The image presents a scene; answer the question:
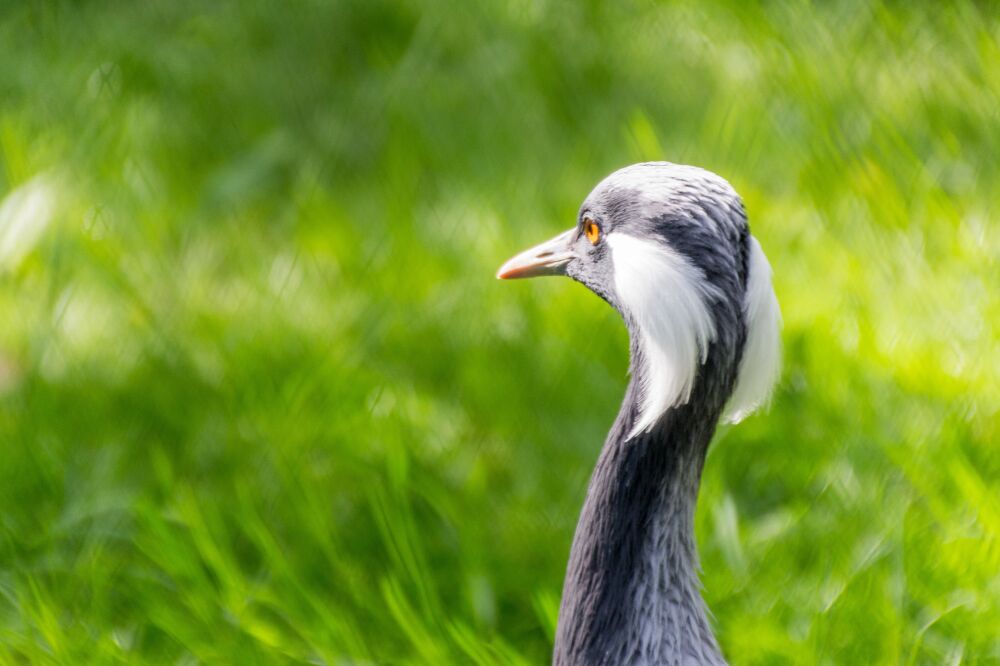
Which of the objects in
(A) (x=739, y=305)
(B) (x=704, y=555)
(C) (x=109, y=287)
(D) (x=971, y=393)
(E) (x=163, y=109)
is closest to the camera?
(A) (x=739, y=305)

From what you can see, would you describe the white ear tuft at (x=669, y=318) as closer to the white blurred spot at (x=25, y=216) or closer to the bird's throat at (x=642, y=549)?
the bird's throat at (x=642, y=549)

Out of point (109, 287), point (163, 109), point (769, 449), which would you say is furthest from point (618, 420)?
point (163, 109)

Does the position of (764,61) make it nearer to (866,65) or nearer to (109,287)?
(866,65)

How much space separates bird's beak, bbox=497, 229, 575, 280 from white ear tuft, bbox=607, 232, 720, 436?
0.27 metres

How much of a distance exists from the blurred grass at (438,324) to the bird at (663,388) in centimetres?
29

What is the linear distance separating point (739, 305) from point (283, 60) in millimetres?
2102

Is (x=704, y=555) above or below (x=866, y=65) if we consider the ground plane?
below

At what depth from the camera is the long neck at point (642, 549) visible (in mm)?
1671

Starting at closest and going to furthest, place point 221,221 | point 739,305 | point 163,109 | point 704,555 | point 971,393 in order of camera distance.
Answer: point 739,305, point 704,555, point 971,393, point 221,221, point 163,109

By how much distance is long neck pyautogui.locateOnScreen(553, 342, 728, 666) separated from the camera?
65.8 inches

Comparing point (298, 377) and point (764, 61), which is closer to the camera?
point (298, 377)

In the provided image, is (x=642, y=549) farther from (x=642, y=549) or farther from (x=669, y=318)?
(x=669, y=318)

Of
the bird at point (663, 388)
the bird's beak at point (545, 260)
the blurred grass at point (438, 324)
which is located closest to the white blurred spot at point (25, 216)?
the blurred grass at point (438, 324)

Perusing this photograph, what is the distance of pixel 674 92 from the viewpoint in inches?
128
